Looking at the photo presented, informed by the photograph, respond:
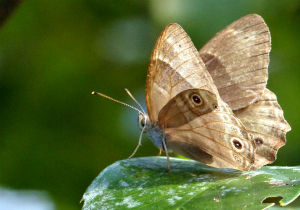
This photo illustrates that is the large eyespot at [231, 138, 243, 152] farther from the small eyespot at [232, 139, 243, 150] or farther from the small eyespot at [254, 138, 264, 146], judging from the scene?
the small eyespot at [254, 138, 264, 146]

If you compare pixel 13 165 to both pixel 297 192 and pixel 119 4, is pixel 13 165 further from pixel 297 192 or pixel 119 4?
pixel 297 192

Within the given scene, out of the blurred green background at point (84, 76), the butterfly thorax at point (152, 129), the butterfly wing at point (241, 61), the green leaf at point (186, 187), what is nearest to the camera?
the green leaf at point (186, 187)

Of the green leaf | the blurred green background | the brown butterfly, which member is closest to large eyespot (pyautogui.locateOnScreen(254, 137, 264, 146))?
the brown butterfly

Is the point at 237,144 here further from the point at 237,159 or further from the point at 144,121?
the point at 144,121

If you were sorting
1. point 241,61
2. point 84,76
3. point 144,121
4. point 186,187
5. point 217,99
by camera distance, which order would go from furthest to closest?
1. point 84,76
2. point 144,121
3. point 241,61
4. point 217,99
5. point 186,187

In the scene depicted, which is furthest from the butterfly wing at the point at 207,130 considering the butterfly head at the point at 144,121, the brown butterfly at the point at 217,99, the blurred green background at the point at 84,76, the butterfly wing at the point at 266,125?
the blurred green background at the point at 84,76

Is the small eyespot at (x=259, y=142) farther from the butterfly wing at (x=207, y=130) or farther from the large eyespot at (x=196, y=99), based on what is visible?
the large eyespot at (x=196, y=99)

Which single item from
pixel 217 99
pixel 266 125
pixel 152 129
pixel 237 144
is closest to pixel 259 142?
pixel 266 125

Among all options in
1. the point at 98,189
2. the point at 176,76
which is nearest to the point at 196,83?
the point at 176,76
